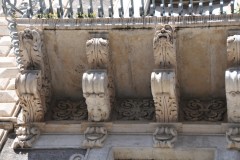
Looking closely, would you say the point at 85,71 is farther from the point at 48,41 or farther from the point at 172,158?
the point at 172,158

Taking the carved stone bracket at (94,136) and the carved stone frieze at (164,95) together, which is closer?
the carved stone frieze at (164,95)

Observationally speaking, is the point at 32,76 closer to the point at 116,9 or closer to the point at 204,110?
the point at 116,9

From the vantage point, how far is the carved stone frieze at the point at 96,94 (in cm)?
1202

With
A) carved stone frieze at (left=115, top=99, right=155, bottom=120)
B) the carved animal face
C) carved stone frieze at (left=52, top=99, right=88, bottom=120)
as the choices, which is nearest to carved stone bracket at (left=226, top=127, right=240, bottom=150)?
carved stone frieze at (left=115, top=99, right=155, bottom=120)

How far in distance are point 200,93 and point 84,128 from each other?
206 cm

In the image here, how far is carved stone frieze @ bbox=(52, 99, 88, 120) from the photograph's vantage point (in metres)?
12.8

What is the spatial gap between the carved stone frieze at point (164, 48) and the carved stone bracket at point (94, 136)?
1460 millimetres

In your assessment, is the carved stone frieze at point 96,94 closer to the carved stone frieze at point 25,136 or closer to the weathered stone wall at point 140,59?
the weathered stone wall at point 140,59

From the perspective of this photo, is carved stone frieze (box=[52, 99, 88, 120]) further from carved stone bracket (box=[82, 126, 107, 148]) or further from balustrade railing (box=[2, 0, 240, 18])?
balustrade railing (box=[2, 0, 240, 18])

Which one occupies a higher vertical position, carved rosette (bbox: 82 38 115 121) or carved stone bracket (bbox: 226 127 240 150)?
carved rosette (bbox: 82 38 115 121)

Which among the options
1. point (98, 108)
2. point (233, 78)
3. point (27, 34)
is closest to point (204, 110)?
point (233, 78)

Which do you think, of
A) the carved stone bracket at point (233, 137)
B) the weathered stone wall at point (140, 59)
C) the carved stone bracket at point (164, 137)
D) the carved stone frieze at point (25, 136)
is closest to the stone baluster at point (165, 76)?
the carved stone bracket at point (164, 137)

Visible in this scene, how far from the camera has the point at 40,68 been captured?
41.1ft

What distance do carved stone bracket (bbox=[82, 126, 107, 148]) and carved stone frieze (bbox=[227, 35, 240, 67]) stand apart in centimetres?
235
